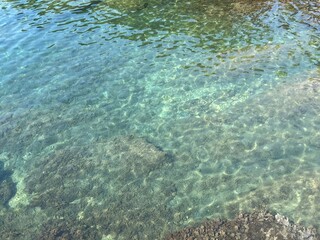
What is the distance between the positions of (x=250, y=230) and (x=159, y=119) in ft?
25.9

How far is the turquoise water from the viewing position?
44.2ft

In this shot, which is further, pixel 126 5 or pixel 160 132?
pixel 126 5

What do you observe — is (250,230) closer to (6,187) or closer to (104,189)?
(104,189)

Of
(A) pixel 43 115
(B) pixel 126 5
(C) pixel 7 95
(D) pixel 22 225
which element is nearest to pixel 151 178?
(D) pixel 22 225

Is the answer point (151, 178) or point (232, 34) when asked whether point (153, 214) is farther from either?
point (232, 34)

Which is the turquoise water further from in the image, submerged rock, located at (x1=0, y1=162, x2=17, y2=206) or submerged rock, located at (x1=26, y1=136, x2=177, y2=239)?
submerged rock, located at (x1=0, y1=162, x2=17, y2=206)

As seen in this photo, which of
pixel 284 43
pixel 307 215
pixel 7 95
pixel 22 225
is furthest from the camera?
pixel 284 43

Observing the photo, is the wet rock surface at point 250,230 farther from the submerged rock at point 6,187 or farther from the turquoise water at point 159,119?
the submerged rock at point 6,187

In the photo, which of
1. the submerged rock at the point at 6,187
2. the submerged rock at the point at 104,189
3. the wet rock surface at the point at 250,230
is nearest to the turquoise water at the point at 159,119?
the submerged rock at the point at 104,189

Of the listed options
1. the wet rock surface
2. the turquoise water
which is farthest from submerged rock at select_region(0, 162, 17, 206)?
the wet rock surface

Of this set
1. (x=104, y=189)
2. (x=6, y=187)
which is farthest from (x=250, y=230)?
(x=6, y=187)

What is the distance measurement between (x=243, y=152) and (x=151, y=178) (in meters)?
4.55

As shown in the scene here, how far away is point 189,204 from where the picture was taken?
13414mm

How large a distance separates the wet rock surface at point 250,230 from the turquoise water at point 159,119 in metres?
0.43
